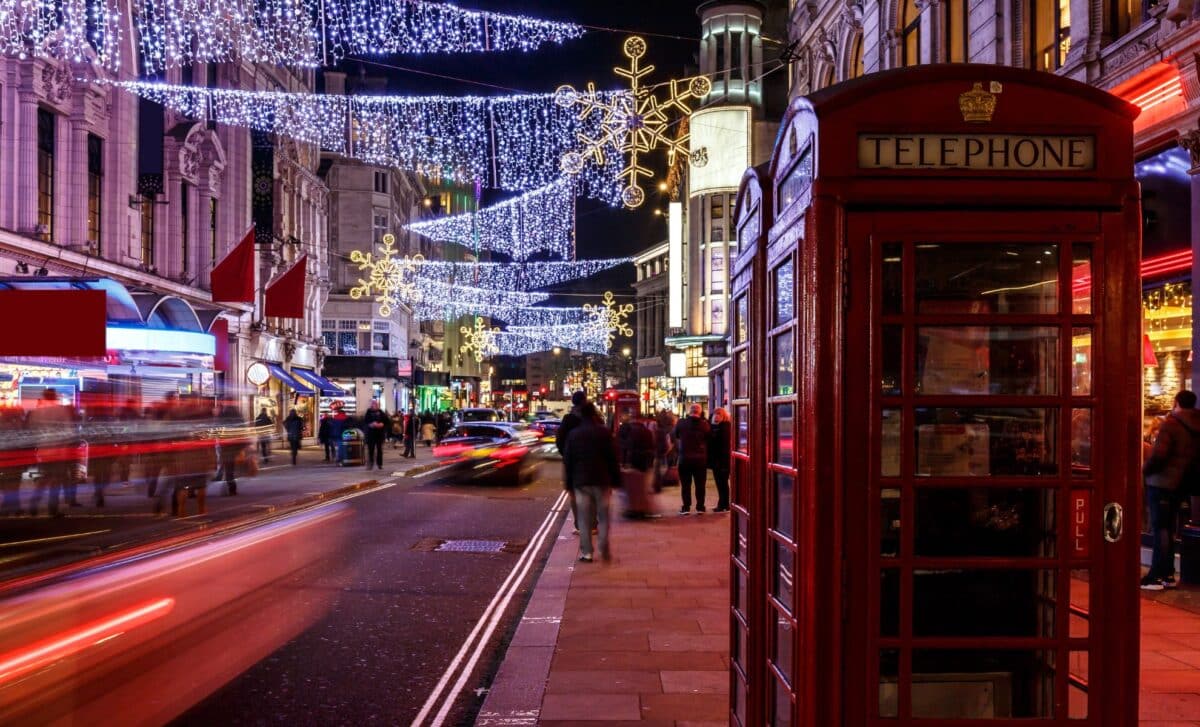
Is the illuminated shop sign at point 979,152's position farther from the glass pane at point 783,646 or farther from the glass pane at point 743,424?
the glass pane at point 783,646

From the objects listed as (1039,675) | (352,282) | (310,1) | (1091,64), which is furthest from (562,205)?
(1039,675)

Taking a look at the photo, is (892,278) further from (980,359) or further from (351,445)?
(351,445)

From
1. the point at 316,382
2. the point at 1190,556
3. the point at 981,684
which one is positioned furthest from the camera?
the point at 316,382

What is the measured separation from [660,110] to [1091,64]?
689 cm

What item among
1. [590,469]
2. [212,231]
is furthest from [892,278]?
[212,231]

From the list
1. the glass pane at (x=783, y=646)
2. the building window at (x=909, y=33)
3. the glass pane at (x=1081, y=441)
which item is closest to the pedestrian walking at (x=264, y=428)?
the building window at (x=909, y=33)

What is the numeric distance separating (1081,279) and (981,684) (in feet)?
4.91

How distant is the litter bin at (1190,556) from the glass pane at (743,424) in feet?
24.6

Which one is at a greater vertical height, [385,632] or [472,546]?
[385,632]

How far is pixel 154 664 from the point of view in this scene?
754 cm

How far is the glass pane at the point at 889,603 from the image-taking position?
3.77 metres

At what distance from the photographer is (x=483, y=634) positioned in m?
8.83

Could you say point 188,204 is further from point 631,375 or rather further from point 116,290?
point 631,375

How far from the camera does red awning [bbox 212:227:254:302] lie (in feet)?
103
